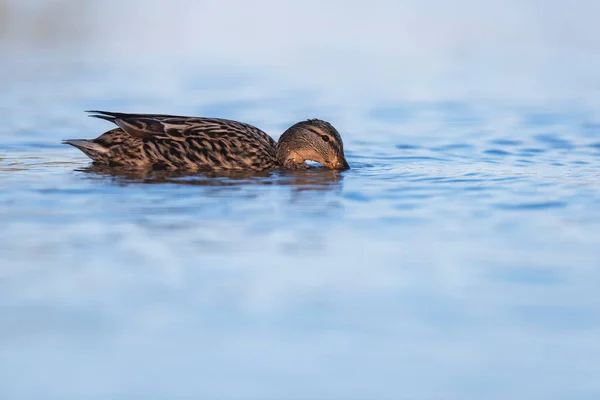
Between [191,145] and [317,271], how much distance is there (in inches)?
184

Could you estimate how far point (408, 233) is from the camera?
771 cm

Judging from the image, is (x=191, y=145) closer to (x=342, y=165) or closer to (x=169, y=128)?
(x=169, y=128)

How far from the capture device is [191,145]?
11.1 m

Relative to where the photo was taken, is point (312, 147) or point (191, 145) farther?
point (312, 147)

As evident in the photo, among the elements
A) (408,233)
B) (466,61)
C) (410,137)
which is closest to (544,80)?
(466,61)

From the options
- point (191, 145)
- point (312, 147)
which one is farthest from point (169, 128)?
point (312, 147)

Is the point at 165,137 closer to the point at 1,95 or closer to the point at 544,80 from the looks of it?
the point at 1,95

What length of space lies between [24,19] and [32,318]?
1390 centimetres

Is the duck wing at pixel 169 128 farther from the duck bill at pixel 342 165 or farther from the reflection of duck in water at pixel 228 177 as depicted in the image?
the duck bill at pixel 342 165

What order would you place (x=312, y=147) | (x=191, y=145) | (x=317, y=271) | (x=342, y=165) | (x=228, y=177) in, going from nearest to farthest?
(x=317, y=271)
(x=228, y=177)
(x=191, y=145)
(x=342, y=165)
(x=312, y=147)

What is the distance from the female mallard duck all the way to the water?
0.96ft

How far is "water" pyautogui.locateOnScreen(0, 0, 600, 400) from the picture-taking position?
5.07 m

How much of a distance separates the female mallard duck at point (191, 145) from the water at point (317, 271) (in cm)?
29

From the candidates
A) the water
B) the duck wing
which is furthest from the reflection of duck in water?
the duck wing
